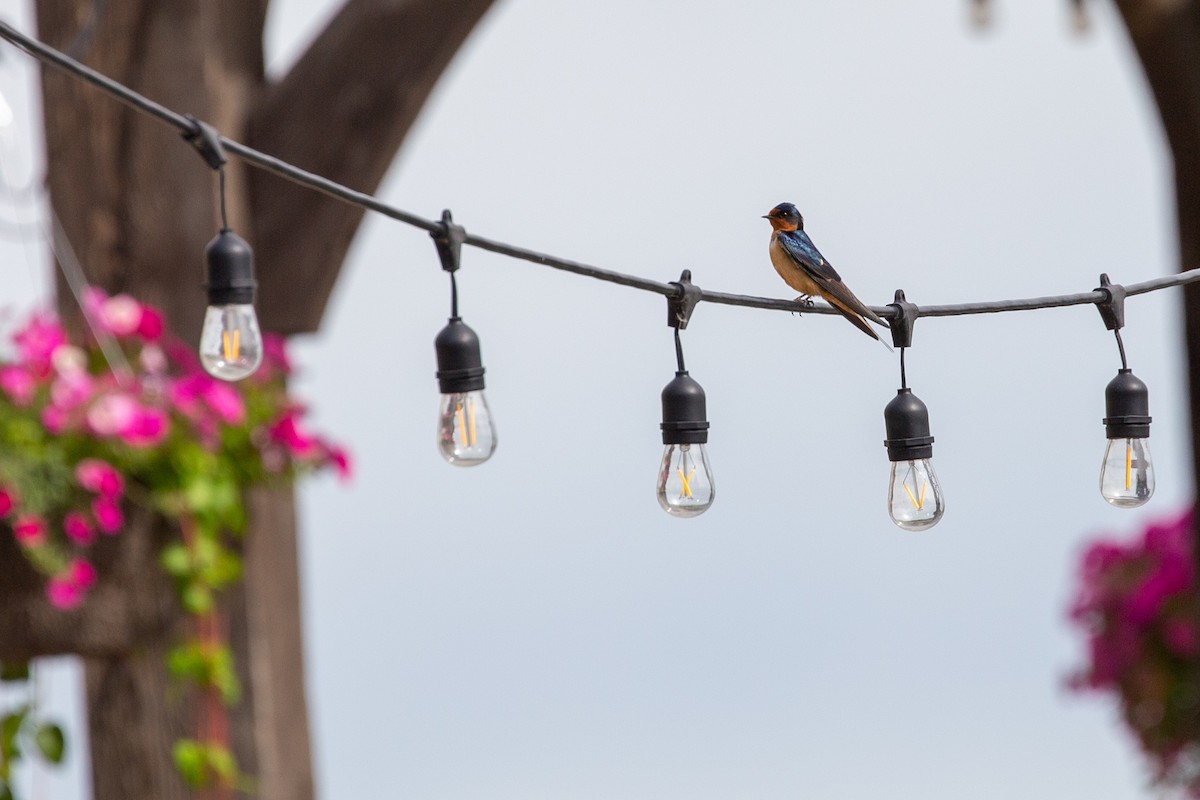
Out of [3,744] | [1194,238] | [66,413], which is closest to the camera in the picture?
[66,413]

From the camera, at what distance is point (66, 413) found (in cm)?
243

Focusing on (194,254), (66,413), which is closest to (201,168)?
(194,254)

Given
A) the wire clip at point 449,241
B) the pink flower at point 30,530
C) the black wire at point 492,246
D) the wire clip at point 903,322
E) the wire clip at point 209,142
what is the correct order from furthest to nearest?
the pink flower at point 30,530 < the wire clip at point 903,322 < the wire clip at point 449,241 < the wire clip at point 209,142 < the black wire at point 492,246

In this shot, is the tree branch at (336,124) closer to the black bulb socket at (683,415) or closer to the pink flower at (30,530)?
the pink flower at (30,530)

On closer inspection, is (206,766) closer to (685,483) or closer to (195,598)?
(195,598)

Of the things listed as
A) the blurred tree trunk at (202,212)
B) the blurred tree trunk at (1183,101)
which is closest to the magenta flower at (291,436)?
the blurred tree trunk at (202,212)

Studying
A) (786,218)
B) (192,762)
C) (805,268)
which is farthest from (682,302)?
(192,762)

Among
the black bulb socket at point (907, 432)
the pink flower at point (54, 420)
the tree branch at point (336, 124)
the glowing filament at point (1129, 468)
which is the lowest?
the glowing filament at point (1129, 468)

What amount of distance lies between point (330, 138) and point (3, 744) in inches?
44.8

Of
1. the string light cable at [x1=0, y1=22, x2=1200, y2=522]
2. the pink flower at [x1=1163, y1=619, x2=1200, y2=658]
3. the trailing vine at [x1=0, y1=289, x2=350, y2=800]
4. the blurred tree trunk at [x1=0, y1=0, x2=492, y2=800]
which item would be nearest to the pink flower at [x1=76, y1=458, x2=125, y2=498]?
the trailing vine at [x1=0, y1=289, x2=350, y2=800]

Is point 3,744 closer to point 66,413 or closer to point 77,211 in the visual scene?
point 66,413

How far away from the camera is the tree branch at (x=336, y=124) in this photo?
8.43 feet

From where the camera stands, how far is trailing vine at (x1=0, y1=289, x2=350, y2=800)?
2.41 meters

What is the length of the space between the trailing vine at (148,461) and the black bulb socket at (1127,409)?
1361mm
